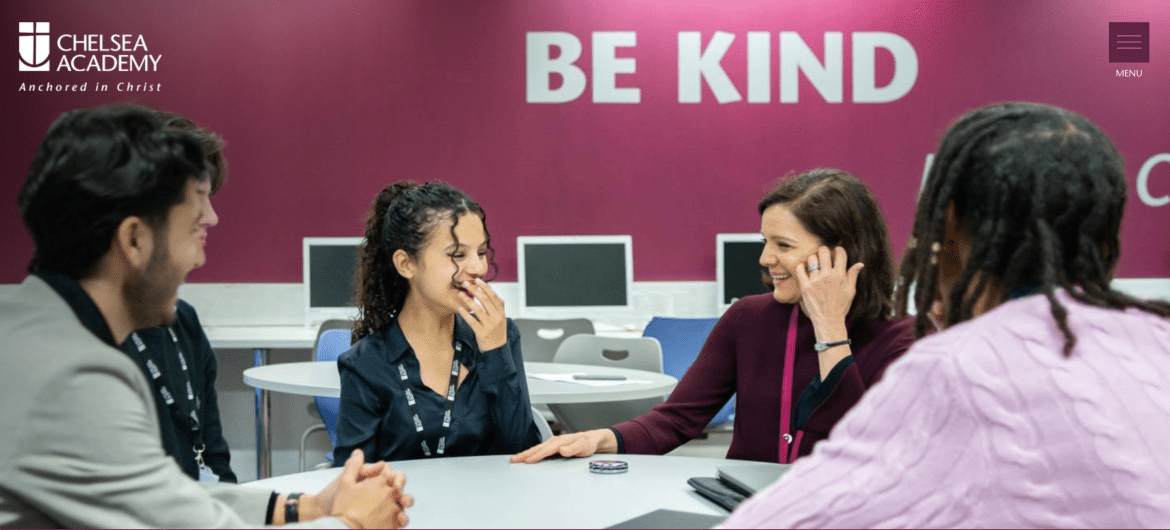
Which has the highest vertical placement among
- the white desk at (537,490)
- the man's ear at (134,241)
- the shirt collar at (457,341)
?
the man's ear at (134,241)

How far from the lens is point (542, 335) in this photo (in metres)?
4.07

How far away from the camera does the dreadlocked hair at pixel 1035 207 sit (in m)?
0.92

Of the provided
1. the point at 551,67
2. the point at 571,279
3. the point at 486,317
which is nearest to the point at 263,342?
the point at 571,279

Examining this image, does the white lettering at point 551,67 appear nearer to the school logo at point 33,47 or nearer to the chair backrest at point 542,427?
the school logo at point 33,47

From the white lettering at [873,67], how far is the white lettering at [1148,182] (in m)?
1.38

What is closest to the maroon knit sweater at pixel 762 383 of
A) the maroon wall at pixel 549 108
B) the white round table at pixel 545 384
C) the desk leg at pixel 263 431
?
the white round table at pixel 545 384

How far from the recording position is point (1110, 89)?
554 centimetres

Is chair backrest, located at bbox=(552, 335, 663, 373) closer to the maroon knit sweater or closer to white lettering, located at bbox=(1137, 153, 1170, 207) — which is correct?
the maroon knit sweater

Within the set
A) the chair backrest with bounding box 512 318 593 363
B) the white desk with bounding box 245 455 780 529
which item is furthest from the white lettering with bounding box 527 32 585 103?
the white desk with bounding box 245 455 780 529

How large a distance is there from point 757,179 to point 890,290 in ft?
11.8

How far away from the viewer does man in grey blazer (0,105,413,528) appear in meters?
0.82

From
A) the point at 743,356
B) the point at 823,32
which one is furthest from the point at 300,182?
the point at 743,356

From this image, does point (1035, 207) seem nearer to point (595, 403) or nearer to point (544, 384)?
point (544, 384)

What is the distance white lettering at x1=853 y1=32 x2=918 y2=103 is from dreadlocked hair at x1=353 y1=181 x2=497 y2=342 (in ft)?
12.4
